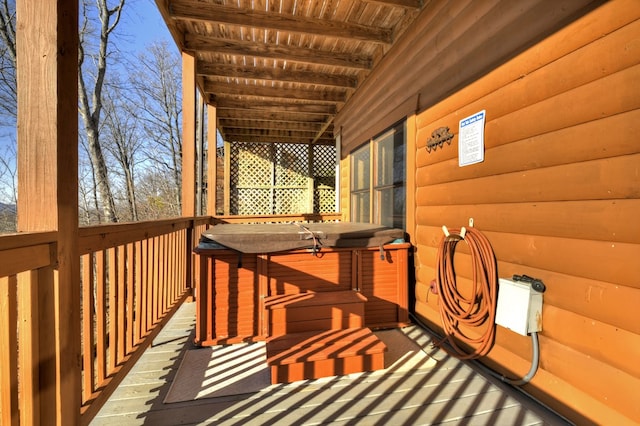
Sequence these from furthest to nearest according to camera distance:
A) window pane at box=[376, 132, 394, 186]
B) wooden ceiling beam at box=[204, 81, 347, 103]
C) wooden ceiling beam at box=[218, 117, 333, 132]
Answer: wooden ceiling beam at box=[218, 117, 333, 132] < wooden ceiling beam at box=[204, 81, 347, 103] < window pane at box=[376, 132, 394, 186]

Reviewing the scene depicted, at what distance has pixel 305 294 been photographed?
97.5 inches

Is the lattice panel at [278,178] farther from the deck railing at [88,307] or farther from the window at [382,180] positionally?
the deck railing at [88,307]

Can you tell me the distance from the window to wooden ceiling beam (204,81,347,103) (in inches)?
42.5

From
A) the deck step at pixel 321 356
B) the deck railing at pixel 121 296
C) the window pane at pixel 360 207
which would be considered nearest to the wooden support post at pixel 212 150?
the window pane at pixel 360 207

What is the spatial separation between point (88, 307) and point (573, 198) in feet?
7.74

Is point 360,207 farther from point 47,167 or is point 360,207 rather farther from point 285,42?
point 47,167

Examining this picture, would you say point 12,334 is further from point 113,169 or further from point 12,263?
point 113,169

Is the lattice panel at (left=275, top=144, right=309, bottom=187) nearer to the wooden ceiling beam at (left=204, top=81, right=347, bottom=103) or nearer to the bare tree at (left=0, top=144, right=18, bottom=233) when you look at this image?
the wooden ceiling beam at (left=204, top=81, right=347, bottom=103)

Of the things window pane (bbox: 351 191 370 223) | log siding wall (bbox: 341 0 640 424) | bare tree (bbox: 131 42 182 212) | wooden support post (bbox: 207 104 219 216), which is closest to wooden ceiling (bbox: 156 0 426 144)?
wooden support post (bbox: 207 104 219 216)

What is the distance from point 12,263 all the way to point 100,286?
700mm

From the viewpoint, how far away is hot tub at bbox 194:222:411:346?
94.0 inches

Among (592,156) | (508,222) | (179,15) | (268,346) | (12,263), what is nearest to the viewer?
(12,263)

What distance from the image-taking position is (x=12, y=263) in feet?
2.92

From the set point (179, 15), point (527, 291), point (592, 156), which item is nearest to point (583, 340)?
point (527, 291)
